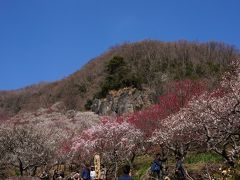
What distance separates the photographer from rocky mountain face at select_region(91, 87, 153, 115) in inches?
1919

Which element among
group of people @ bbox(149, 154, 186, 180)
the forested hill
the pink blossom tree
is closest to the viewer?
group of people @ bbox(149, 154, 186, 180)

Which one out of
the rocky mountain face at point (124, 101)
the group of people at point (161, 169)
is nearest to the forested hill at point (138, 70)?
the rocky mountain face at point (124, 101)

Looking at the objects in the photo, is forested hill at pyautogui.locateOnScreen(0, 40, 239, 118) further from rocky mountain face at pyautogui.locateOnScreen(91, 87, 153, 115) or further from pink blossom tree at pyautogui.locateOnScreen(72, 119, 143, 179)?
pink blossom tree at pyautogui.locateOnScreen(72, 119, 143, 179)

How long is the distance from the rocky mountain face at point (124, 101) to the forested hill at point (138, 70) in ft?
3.71

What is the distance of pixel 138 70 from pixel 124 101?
12.8 meters

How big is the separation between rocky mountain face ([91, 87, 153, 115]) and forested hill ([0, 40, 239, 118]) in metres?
1.13

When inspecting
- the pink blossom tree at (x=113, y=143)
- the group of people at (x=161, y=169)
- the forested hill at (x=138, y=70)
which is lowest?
the group of people at (x=161, y=169)

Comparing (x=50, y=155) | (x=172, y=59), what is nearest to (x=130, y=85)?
(x=172, y=59)

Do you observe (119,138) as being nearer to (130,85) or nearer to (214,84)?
(214,84)

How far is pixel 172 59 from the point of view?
6231cm

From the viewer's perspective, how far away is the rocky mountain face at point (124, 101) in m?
48.8

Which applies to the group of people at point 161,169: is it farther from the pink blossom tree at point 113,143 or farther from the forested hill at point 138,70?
the forested hill at point 138,70

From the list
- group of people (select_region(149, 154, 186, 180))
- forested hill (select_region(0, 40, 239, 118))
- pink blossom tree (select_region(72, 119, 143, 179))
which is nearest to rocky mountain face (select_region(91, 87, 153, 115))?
forested hill (select_region(0, 40, 239, 118))

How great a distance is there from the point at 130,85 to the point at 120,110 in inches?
159
